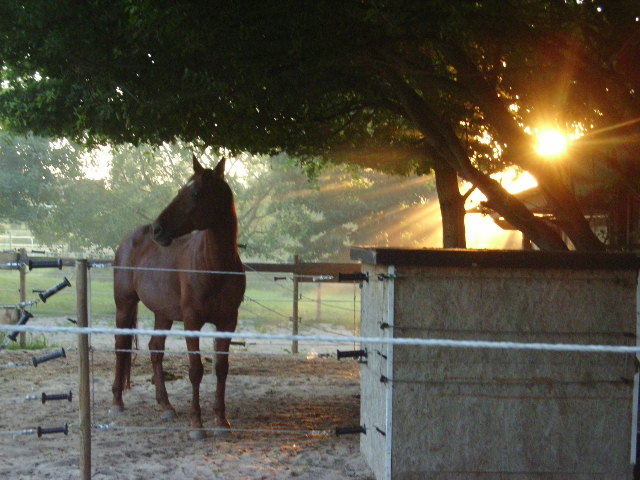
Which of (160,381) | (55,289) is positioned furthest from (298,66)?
(160,381)

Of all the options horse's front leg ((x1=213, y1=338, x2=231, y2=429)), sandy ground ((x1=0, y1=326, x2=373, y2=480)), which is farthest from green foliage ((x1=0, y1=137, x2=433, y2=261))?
horse's front leg ((x1=213, y1=338, x2=231, y2=429))

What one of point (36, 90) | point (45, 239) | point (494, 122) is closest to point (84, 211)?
point (45, 239)

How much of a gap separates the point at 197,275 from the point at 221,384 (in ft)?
3.35

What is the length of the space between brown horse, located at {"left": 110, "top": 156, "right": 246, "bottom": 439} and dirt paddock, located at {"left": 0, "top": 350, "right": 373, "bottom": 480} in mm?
390

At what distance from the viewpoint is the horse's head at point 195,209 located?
6.45 metres

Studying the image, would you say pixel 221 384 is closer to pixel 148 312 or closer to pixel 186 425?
pixel 186 425

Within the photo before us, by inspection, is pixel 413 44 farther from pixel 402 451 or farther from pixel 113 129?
pixel 402 451

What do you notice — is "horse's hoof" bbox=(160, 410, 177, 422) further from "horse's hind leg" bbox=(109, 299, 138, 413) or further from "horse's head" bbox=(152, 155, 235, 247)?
"horse's head" bbox=(152, 155, 235, 247)

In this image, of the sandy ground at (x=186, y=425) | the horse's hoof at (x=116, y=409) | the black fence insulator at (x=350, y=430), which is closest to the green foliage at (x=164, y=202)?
the sandy ground at (x=186, y=425)

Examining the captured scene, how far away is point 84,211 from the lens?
32.5 m

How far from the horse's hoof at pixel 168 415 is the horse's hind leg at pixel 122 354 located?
0.60m

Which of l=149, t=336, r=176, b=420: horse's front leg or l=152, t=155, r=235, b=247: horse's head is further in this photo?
l=149, t=336, r=176, b=420: horse's front leg

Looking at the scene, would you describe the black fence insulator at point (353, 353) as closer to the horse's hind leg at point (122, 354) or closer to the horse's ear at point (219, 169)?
the horse's ear at point (219, 169)

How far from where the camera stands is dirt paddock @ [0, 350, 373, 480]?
17.0 feet
